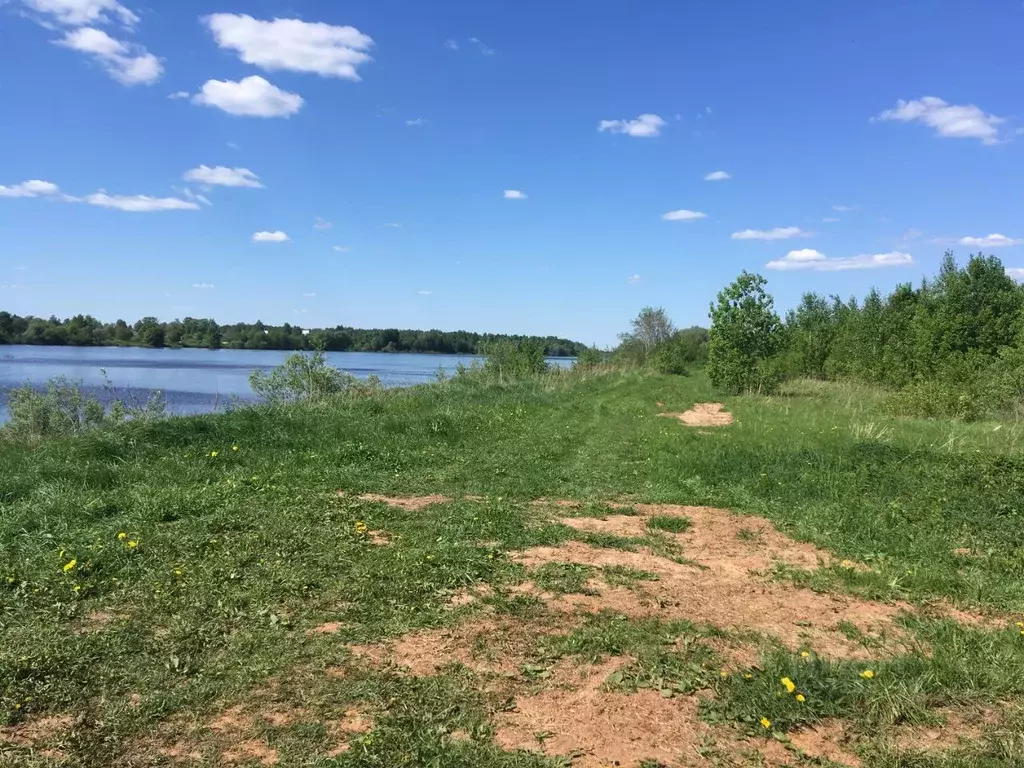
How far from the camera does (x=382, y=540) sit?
6.07 metres

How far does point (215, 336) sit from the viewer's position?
300 feet

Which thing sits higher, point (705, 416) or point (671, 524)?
point (705, 416)

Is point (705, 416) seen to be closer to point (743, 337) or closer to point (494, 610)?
point (743, 337)

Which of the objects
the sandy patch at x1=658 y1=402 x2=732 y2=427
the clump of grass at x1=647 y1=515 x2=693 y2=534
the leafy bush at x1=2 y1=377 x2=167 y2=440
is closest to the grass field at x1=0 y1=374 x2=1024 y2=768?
the clump of grass at x1=647 y1=515 x2=693 y2=534

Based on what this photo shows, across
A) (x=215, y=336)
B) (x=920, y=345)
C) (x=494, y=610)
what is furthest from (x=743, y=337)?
(x=215, y=336)

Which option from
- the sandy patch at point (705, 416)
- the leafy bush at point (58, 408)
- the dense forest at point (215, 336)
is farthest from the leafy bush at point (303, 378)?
the dense forest at point (215, 336)

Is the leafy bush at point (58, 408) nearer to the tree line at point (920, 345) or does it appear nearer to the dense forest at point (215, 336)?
the tree line at point (920, 345)

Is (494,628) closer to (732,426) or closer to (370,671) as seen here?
(370,671)

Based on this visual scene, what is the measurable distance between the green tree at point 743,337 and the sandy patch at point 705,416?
20.9 ft

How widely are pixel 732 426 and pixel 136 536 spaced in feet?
44.9

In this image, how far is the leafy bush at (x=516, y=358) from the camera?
3647cm

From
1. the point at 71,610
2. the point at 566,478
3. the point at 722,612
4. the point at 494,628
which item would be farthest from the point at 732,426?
the point at 71,610

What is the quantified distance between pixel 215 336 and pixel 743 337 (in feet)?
272

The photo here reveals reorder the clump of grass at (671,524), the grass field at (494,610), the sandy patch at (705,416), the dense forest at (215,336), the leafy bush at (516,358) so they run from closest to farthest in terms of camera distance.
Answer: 1. the grass field at (494,610)
2. the clump of grass at (671,524)
3. the sandy patch at (705,416)
4. the leafy bush at (516,358)
5. the dense forest at (215,336)
